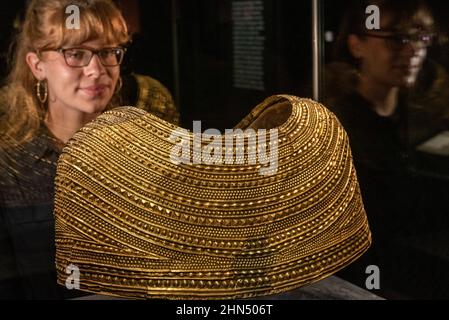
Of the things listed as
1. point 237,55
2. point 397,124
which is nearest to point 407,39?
point 397,124

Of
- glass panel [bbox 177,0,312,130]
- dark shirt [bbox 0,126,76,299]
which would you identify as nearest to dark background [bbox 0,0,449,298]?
glass panel [bbox 177,0,312,130]

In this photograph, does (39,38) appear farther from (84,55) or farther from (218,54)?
(218,54)

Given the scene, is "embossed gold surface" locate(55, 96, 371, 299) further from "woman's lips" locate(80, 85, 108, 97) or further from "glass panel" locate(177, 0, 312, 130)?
"glass panel" locate(177, 0, 312, 130)

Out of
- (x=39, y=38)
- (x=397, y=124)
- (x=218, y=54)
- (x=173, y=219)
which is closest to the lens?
(x=173, y=219)

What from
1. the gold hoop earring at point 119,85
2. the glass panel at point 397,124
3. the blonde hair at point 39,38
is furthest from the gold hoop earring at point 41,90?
the glass panel at point 397,124

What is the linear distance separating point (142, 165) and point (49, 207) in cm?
30

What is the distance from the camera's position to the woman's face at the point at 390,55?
151 cm

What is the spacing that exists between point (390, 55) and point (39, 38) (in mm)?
651

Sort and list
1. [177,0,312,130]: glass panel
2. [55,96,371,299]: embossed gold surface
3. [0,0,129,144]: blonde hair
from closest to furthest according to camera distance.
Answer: [55,96,371,299]: embossed gold surface < [0,0,129,144]: blonde hair < [177,0,312,130]: glass panel

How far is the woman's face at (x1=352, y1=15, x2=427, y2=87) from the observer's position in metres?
1.51

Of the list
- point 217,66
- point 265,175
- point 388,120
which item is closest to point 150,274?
point 265,175

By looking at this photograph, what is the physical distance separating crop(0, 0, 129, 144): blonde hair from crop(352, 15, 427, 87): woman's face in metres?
0.47

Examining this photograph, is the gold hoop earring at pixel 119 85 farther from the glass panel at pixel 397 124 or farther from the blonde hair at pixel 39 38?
the glass panel at pixel 397 124

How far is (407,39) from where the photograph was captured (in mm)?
1509
